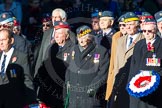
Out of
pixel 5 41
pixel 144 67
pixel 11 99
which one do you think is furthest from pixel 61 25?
pixel 144 67

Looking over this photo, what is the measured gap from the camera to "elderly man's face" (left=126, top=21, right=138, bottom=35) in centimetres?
1416

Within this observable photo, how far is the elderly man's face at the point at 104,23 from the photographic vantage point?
51.8 ft

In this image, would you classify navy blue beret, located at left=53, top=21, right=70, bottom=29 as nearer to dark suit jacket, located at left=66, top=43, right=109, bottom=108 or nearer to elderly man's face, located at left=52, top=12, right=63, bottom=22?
elderly man's face, located at left=52, top=12, right=63, bottom=22

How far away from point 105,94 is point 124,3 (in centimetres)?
672

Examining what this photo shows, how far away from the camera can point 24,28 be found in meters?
19.6

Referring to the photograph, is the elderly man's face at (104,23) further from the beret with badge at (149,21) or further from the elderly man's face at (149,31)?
the elderly man's face at (149,31)

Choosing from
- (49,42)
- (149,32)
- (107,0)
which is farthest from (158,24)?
(107,0)

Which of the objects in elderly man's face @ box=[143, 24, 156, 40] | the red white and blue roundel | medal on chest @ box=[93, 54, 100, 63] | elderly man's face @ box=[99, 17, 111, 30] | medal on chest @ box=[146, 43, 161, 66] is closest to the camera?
the red white and blue roundel

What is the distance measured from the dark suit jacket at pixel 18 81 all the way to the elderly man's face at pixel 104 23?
3.42 metres

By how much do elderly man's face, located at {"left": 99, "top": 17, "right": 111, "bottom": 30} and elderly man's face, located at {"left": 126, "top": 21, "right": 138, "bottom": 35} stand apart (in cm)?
148

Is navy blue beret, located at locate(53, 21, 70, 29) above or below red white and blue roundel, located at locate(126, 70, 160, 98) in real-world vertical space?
above

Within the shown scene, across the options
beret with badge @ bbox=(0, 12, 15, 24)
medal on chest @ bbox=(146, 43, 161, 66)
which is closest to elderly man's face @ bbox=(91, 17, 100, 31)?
beret with badge @ bbox=(0, 12, 15, 24)

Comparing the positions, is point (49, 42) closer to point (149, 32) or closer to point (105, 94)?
point (105, 94)

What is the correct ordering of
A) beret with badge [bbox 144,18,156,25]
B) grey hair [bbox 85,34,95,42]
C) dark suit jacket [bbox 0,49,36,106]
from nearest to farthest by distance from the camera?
dark suit jacket [bbox 0,49,36,106]
beret with badge [bbox 144,18,156,25]
grey hair [bbox 85,34,95,42]
